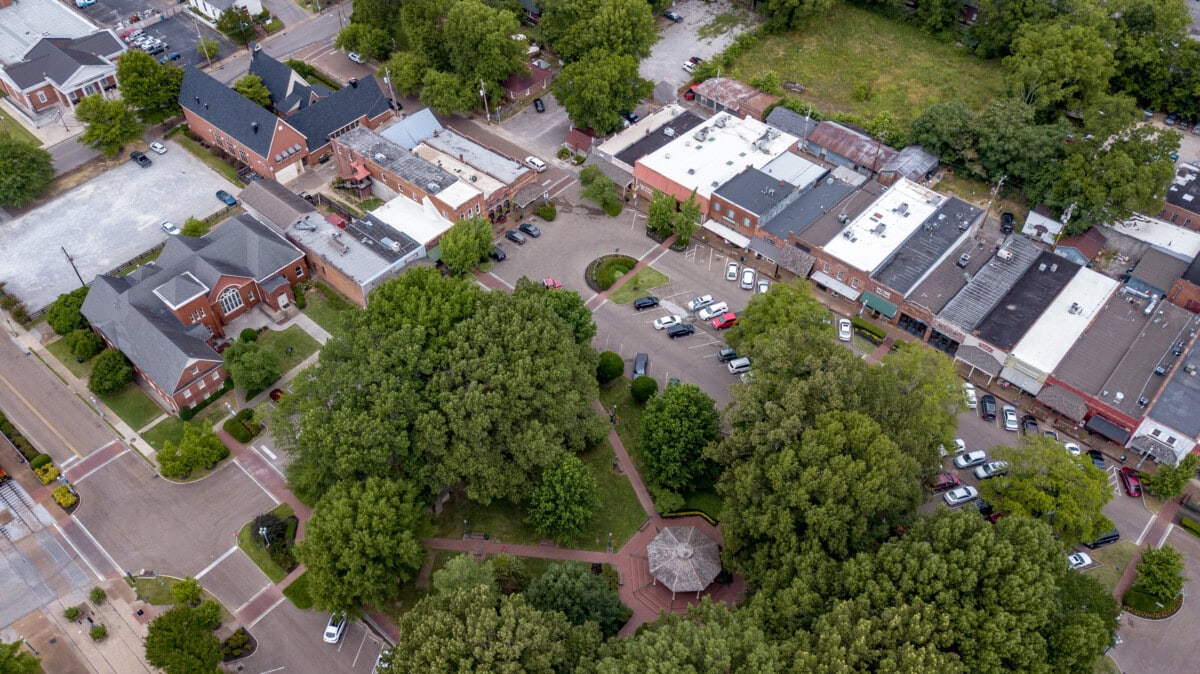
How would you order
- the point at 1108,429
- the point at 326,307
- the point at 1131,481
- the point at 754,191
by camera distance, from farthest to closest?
the point at 754,191 → the point at 326,307 → the point at 1108,429 → the point at 1131,481

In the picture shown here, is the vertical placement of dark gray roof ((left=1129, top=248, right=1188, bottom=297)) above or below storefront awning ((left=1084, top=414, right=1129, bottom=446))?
above

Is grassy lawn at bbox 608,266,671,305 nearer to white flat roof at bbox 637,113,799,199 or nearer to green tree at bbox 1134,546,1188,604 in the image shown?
white flat roof at bbox 637,113,799,199

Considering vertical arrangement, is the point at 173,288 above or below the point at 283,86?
below

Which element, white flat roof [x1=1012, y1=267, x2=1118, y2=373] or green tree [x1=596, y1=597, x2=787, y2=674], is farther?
white flat roof [x1=1012, y1=267, x2=1118, y2=373]

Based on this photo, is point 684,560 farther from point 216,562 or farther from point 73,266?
point 73,266

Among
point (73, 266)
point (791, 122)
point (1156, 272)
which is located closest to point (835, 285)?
point (791, 122)

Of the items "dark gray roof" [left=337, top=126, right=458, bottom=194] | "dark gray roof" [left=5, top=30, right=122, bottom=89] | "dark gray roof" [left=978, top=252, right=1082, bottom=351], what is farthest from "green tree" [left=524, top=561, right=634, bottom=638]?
"dark gray roof" [left=5, top=30, right=122, bottom=89]

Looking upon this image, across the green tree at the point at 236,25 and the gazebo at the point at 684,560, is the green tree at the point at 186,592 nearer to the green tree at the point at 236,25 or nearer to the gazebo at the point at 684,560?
the gazebo at the point at 684,560
